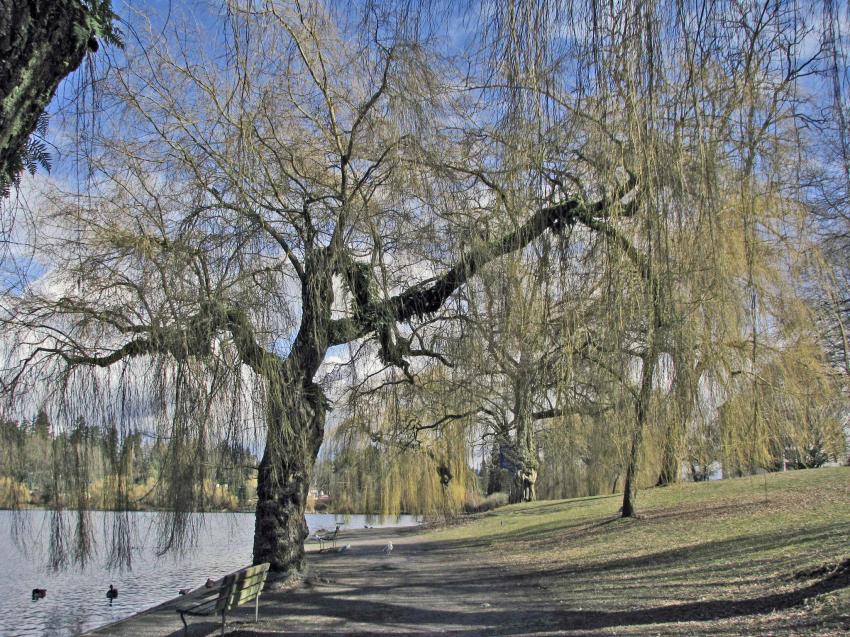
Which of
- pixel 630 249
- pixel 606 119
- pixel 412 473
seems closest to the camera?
pixel 606 119

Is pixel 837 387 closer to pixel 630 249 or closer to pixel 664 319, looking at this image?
pixel 664 319

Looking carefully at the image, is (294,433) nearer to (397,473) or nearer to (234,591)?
(234,591)

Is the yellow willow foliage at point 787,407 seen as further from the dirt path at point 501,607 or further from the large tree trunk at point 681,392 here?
the dirt path at point 501,607

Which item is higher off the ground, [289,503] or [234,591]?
[289,503]

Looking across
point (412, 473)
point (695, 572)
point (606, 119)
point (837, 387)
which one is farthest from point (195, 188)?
point (412, 473)

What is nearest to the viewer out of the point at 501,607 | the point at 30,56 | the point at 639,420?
the point at 30,56

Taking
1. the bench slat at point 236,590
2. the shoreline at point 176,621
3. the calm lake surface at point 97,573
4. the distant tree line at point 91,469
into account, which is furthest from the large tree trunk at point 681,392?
the shoreline at point 176,621

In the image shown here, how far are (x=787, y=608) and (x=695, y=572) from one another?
2152 mm

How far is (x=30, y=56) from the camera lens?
4.56 ft

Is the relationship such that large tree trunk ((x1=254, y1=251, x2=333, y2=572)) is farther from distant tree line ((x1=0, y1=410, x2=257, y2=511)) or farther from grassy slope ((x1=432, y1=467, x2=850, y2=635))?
grassy slope ((x1=432, y1=467, x2=850, y2=635))

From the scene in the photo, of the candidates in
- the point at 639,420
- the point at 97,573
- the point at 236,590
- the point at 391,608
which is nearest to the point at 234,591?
the point at 236,590

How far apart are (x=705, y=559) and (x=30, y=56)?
769 cm

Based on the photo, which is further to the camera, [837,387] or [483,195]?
[837,387]

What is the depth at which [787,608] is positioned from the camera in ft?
15.2
